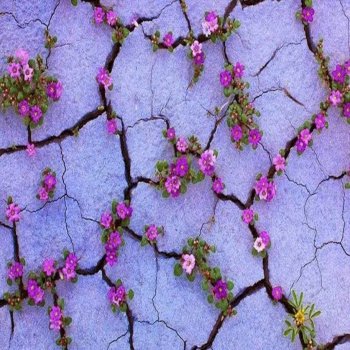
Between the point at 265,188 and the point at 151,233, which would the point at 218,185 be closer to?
the point at 265,188

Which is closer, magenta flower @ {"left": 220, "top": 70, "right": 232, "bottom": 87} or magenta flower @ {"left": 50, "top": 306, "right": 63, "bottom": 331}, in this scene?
magenta flower @ {"left": 50, "top": 306, "right": 63, "bottom": 331}

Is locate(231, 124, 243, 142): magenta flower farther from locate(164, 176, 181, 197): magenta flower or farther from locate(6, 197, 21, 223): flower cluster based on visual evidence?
locate(6, 197, 21, 223): flower cluster

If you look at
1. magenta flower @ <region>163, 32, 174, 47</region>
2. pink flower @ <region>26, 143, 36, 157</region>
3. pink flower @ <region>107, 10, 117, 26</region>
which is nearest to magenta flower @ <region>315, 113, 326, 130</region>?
magenta flower @ <region>163, 32, 174, 47</region>

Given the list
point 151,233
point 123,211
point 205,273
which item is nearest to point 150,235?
point 151,233

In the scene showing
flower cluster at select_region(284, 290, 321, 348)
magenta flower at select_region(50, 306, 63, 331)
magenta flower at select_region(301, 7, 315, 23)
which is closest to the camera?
magenta flower at select_region(50, 306, 63, 331)

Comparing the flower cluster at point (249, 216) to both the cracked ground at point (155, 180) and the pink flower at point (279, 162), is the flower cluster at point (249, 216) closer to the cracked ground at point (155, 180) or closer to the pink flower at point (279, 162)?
the cracked ground at point (155, 180)

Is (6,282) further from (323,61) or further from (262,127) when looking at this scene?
(323,61)
